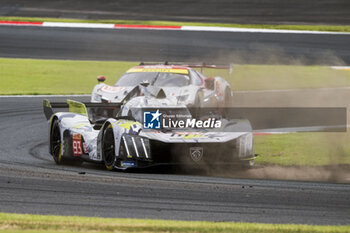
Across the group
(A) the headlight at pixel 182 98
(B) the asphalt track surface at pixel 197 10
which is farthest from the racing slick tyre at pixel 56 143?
(B) the asphalt track surface at pixel 197 10

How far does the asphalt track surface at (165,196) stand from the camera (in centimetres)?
695

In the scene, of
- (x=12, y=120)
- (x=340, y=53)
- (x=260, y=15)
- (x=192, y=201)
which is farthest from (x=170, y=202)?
(x=260, y=15)

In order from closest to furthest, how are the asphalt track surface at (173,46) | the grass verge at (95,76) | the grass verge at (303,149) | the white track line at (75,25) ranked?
the grass verge at (303,149)
the grass verge at (95,76)
the asphalt track surface at (173,46)
the white track line at (75,25)

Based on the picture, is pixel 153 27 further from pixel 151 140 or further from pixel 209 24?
pixel 151 140

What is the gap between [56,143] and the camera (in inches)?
457

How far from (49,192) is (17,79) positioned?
1414 centimetres

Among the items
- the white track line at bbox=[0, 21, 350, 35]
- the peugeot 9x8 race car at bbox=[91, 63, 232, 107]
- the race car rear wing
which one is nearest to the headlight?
the peugeot 9x8 race car at bbox=[91, 63, 232, 107]

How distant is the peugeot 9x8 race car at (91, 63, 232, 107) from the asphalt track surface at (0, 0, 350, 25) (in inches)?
471

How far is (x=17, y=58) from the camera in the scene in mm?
24438

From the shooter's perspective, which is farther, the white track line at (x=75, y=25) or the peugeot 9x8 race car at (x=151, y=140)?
the white track line at (x=75, y=25)

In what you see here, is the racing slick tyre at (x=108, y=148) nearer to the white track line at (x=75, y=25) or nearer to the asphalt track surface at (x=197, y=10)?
the white track line at (x=75, y=25)

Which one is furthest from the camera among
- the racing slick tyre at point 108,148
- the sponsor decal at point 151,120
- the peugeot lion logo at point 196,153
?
the racing slick tyre at point 108,148

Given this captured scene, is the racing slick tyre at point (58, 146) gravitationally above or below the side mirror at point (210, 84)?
below

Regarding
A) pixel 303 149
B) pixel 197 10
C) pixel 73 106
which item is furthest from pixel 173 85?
pixel 197 10
